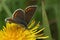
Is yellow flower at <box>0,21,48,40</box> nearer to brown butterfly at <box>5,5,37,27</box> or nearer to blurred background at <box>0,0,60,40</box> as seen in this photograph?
brown butterfly at <box>5,5,37,27</box>

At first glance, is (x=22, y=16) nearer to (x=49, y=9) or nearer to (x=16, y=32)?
(x=16, y=32)

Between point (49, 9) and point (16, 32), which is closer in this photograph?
point (16, 32)

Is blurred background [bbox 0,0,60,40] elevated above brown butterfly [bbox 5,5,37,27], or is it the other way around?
blurred background [bbox 0,0,60,40]

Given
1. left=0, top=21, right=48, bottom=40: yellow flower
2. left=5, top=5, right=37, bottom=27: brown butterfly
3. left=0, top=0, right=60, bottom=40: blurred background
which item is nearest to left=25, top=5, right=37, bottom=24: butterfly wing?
left=5, top=5, right=37, bottom=27: brown butterfly

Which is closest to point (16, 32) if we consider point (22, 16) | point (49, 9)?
point (22, 16)

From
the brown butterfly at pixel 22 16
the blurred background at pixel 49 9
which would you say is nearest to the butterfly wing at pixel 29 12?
the brown butterfly at pixel 22 16

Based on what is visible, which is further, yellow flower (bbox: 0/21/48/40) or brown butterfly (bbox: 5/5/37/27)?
yellow flower (bbox: 0/21/48/40)

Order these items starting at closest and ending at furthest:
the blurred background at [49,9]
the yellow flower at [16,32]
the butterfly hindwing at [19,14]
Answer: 1. the butterfly hindwing at [19,14]
2. the yellow flower at [16,32]
3. the blurred background at [49,9]

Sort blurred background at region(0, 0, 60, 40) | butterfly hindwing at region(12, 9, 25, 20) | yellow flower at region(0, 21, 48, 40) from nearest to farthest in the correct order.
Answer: butterfly hindwing at region(12, 9, 25, 20)
yellow flower at region(0, 21, 48, 40)
blurred background at region(0, 0, 60, 40)

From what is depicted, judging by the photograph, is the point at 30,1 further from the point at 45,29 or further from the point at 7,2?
the point at 45,29

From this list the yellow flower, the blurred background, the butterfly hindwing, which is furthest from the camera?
the blurred background

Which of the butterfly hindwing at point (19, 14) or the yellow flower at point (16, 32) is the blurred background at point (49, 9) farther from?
the butterfly hindwing at point (19, 14)
